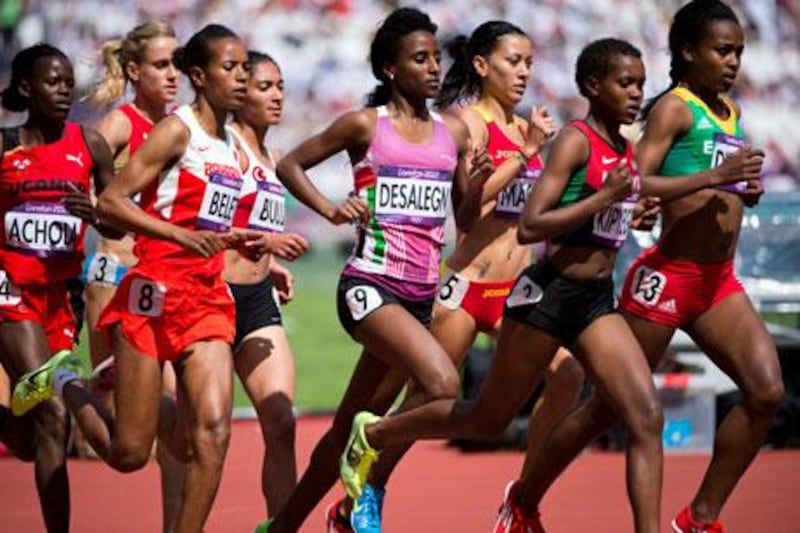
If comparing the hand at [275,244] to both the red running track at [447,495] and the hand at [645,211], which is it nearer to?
the hand at [645,211]

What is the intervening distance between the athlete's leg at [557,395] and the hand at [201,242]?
2.12 meters

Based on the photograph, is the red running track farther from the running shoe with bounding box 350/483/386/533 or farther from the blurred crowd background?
the blurred crowd background

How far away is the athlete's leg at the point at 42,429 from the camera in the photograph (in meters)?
8.52

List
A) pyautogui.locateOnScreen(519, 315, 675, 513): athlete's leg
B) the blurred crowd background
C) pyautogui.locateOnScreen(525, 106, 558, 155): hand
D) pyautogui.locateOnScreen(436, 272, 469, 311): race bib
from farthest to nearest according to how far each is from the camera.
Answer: the blurred crowd background
pyautogui.locateOnScreen(436, 272, 469, 311): race bib
pyautogui.locateOnScreen(525, 106, 558, 155): hand
pyautogui.locateOnScreen(519, 315, 675, 513): athlete's leg

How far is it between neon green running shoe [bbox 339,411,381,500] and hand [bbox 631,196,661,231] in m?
1.35

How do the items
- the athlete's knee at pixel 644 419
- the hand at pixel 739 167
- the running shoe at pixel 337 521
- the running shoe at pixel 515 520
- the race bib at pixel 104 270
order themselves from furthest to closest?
the race bib at pixel 104 270, the running shoe at pixel 337 521, the running shoe at pixel 515 520, the hand at pixel 739 167, the athlete's knee at pixel 644 419

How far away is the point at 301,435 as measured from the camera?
1484cm

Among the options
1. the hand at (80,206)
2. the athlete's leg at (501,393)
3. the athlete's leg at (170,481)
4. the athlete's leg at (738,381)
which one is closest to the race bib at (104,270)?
the athlete's leg at (170,481)

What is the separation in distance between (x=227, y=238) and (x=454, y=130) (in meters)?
1.45

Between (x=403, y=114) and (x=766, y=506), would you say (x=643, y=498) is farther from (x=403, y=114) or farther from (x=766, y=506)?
(x=766, y=506)

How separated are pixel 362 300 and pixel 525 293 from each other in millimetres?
753

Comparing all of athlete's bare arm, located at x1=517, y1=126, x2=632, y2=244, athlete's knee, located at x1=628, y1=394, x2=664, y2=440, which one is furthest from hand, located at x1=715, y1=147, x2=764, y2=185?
athlete's knee, located at x1=628, y1=394, x2=664, y2=440

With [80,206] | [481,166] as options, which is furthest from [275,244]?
[481,166]

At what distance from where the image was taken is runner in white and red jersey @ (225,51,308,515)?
29.1ft
